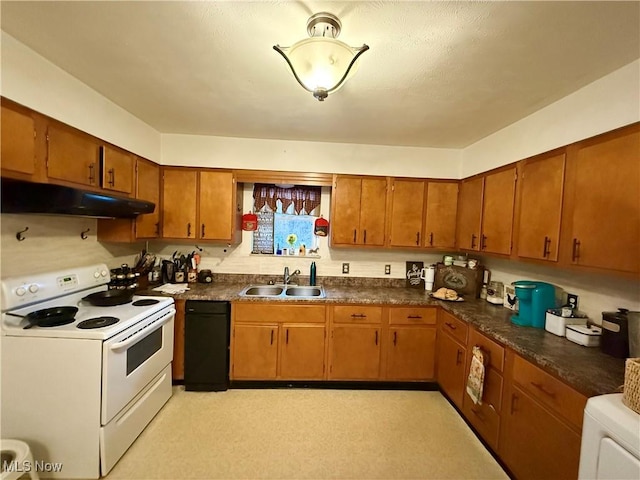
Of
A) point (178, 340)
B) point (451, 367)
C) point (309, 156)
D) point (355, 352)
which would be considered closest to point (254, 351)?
point (178, 340)

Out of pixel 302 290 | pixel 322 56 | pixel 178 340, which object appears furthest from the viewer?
pixel 302 290

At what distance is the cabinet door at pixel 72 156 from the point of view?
1.72 m

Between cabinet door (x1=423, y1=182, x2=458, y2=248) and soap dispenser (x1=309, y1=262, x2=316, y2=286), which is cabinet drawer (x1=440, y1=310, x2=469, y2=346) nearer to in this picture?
cabinet door (x1=423, y1=182, x2=458, y2=248)

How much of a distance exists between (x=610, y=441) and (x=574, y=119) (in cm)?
181

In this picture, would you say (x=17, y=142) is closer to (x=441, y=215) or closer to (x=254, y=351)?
(x=254, y=351)

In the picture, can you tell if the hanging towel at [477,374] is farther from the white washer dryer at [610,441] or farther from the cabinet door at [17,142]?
the cabinet door at [17,142]

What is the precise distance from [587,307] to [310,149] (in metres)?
2.69

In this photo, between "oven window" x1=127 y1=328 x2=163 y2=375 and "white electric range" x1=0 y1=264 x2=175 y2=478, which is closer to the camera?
"white electric range" x1=0 y1=264 x2=175 y2=478

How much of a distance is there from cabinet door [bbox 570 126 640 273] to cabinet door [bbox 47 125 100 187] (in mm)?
3292

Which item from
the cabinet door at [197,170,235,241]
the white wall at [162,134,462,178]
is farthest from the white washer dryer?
the cabinet door at [197,170,235,241]

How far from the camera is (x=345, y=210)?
297 cm

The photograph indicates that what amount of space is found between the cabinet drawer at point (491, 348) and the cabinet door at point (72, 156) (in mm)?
3143

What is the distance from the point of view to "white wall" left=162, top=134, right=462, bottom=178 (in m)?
2.92

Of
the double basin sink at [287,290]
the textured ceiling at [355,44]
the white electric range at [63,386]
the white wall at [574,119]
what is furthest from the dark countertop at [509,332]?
the textured ceiling at [355,44]
